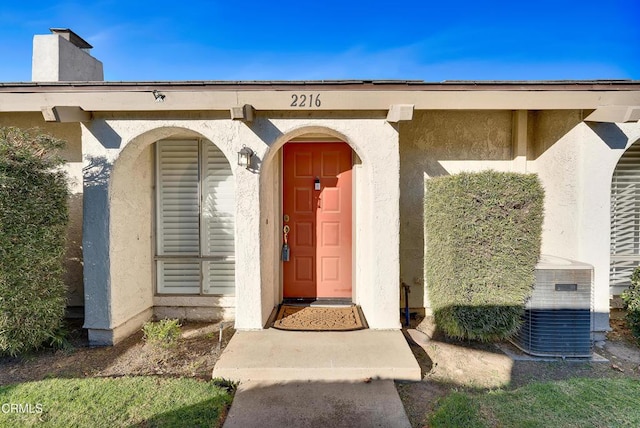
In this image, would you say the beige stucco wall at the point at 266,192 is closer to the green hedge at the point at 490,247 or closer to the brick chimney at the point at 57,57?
the green hedge at the point at 490,247

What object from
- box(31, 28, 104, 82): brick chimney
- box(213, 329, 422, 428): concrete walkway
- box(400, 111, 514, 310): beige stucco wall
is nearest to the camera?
box(213, 329, 422, 428): concrete walkway

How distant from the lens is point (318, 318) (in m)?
4.85

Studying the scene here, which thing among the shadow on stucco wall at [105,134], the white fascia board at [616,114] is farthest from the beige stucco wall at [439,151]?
the shadow on stucco wall at [105,134]

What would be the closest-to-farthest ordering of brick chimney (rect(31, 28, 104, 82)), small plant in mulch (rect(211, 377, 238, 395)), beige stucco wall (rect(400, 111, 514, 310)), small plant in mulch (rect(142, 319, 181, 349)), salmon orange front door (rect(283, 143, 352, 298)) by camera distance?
small plant in mulch (rect(211, 377, 238, 395)) → small plant in mulch (rect(142, 319, 181, 349)) → beige stucco wall (rect(400, 111, 514, 310)) → salmon orange front door (rect(283, 143, 352, 298)) → brick chimney (rect(31, 28, 104, 82))

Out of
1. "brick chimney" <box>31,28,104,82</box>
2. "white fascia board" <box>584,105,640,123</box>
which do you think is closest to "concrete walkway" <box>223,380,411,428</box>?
"white fascia board" <box>584,105,640,123</box>

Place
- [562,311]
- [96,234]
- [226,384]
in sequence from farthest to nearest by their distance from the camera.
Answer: [96,234] < [562,311] < [226,384]

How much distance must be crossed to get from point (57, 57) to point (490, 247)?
8.31 meters

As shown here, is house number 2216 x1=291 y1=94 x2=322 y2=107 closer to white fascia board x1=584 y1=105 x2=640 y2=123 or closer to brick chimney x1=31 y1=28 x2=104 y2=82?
white fascia board x1=584 y1=105 x2=640 y2=123

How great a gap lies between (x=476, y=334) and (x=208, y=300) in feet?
A: 14.1

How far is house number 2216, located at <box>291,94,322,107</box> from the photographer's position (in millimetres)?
4203

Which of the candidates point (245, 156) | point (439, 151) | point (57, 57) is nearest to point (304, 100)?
point (245, 156)

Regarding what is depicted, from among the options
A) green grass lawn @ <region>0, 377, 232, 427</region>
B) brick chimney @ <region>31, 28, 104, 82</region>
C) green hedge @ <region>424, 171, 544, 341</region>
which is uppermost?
brick chimney @ <region>31, 28, 104, 82</region>

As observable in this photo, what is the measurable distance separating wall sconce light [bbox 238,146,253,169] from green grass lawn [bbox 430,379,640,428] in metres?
3.61

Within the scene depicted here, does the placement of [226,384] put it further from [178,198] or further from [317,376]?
[178,198]
